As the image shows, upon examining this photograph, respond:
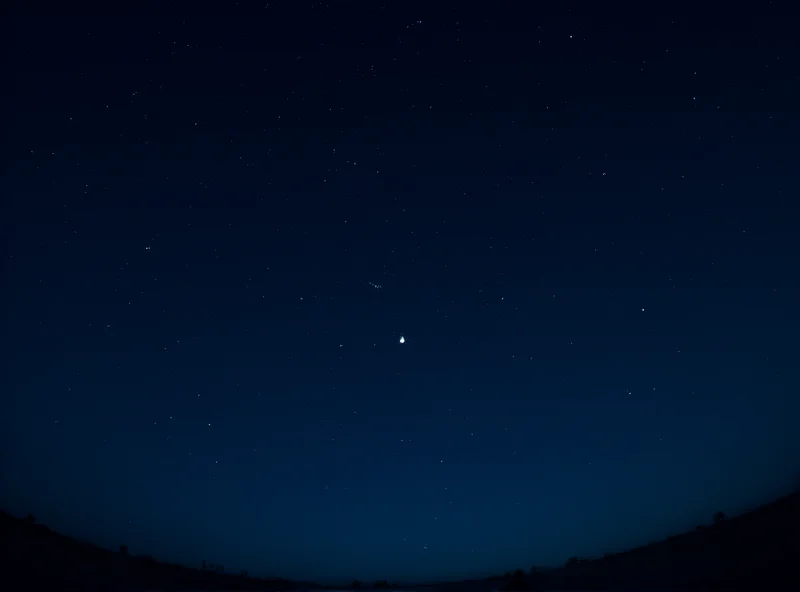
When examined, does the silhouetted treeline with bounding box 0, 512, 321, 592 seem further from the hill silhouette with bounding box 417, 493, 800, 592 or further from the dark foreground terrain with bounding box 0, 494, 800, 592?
the hill silhouette with bounding box 417, 493, 800, 592

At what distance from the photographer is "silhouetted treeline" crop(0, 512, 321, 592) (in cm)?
3773

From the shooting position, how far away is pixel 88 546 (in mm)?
51969

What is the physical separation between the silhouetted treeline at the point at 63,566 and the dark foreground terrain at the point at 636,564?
0.06 meters

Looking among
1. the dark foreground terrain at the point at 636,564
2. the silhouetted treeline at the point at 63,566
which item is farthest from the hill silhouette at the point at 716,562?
the silhouetted treeline at the point at 63,566

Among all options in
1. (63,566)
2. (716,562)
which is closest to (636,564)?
(716,562)

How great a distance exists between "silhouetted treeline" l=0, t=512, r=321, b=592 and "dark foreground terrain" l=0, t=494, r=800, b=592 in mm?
60

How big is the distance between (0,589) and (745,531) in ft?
172

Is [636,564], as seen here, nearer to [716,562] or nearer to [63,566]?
[716,562]

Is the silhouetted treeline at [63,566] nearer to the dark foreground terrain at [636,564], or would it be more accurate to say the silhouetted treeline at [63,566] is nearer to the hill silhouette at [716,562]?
the dark foreground terrain at [636,564]

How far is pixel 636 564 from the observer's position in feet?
173

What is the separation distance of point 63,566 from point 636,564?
49.0 m

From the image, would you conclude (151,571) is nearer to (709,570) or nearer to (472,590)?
(472,590)

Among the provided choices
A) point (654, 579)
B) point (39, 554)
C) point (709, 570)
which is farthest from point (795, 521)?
point (39, 554)

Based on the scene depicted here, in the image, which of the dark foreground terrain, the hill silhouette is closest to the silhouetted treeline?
the dark foreground terrain
